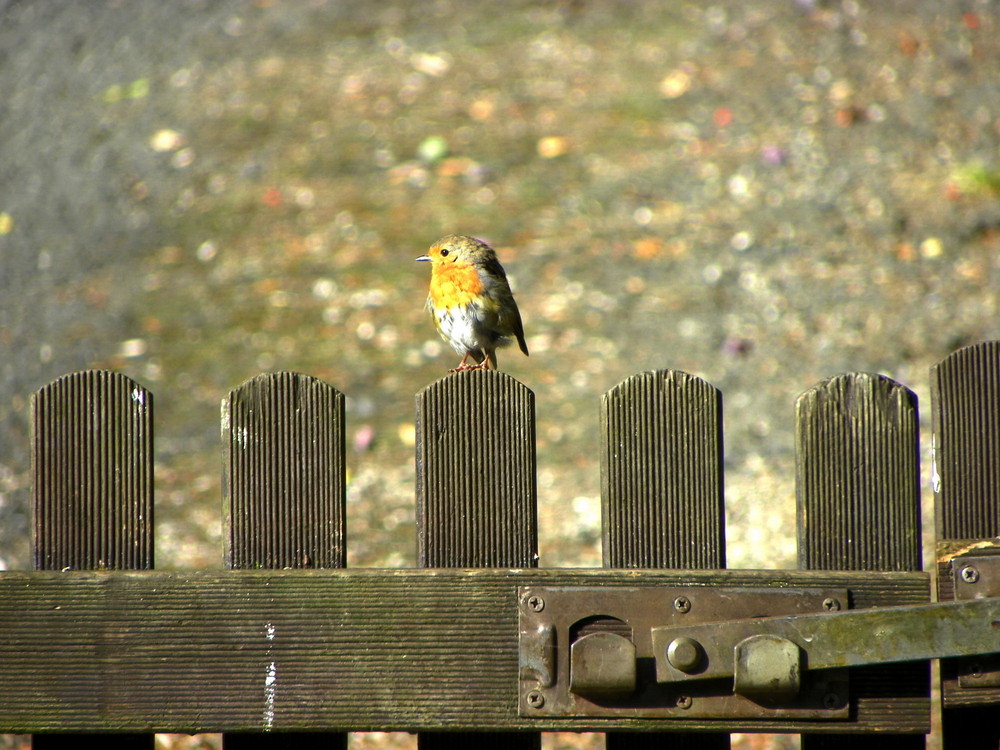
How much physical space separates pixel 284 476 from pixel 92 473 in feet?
0.96

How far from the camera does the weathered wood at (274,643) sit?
1557 millimetres

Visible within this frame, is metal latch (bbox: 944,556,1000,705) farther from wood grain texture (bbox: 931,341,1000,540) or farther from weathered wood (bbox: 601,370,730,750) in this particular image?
weathered wood (bbox: 601,370,730,750)

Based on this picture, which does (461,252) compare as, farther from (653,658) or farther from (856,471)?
(653,658)

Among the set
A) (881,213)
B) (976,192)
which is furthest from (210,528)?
(976,192)

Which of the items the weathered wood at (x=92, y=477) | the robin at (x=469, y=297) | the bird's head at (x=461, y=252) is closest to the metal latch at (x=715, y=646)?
the weathered wood at (x=92, y=477)

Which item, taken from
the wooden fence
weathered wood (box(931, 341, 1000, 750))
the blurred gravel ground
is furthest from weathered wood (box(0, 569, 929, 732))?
the blurred gravel ground

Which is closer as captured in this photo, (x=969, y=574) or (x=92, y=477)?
(x=969, y=574)

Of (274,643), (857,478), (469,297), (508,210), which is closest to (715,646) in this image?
(857,478)

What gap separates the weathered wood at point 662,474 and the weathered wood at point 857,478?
0.13 meters

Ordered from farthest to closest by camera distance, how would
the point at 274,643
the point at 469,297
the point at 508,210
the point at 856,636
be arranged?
the point at 508,210 → the point at 469,297 → the point at 274,643 → the point at 856,636

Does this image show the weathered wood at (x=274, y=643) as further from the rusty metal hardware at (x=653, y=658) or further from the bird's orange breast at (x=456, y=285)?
the bird's orange breast at (x=456, y=285)

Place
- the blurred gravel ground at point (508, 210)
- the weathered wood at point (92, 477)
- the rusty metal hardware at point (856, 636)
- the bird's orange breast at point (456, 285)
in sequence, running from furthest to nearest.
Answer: the blurred gravel ground at point (508, 210) → the bird's orange breast at point (456, 285) → the weathered wood at point (92, 477) → the rusty metal hardware at point (856, 636)

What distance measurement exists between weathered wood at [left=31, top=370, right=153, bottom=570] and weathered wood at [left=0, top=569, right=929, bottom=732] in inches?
3.3

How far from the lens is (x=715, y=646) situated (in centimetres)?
150
